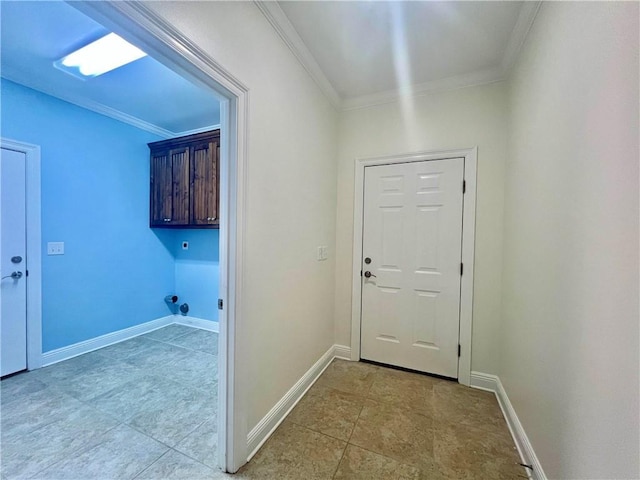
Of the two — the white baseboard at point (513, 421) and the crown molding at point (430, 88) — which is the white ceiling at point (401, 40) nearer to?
the crown molding at point (430, 88)

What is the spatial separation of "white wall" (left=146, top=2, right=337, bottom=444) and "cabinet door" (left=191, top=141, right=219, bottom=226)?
1.40 m

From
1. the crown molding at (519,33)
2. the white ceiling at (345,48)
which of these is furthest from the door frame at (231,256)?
the crown molding at (519,33)

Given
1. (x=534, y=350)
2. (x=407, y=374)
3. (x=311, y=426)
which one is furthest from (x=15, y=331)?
(x=534, y=350)

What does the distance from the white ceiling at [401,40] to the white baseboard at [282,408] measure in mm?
2496

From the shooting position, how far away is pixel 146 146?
10.8ft

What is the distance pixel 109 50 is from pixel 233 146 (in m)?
1.58

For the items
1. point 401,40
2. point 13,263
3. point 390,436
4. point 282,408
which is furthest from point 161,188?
point 390,436

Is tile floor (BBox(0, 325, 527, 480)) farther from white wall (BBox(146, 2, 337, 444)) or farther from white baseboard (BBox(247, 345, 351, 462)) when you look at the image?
white wall (BBox(146, 2, 337, 444))

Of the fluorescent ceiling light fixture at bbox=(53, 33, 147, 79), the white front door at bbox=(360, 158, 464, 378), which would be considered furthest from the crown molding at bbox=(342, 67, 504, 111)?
the fluorescent ceiling light fixture at bbox=(53, 33, 147, 79)

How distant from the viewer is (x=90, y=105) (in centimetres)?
268

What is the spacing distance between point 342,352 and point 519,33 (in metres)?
2.95

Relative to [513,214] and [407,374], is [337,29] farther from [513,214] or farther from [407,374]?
[407,374]

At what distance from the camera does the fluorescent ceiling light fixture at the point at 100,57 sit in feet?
5.91

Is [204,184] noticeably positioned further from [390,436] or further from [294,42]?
[390,436]
